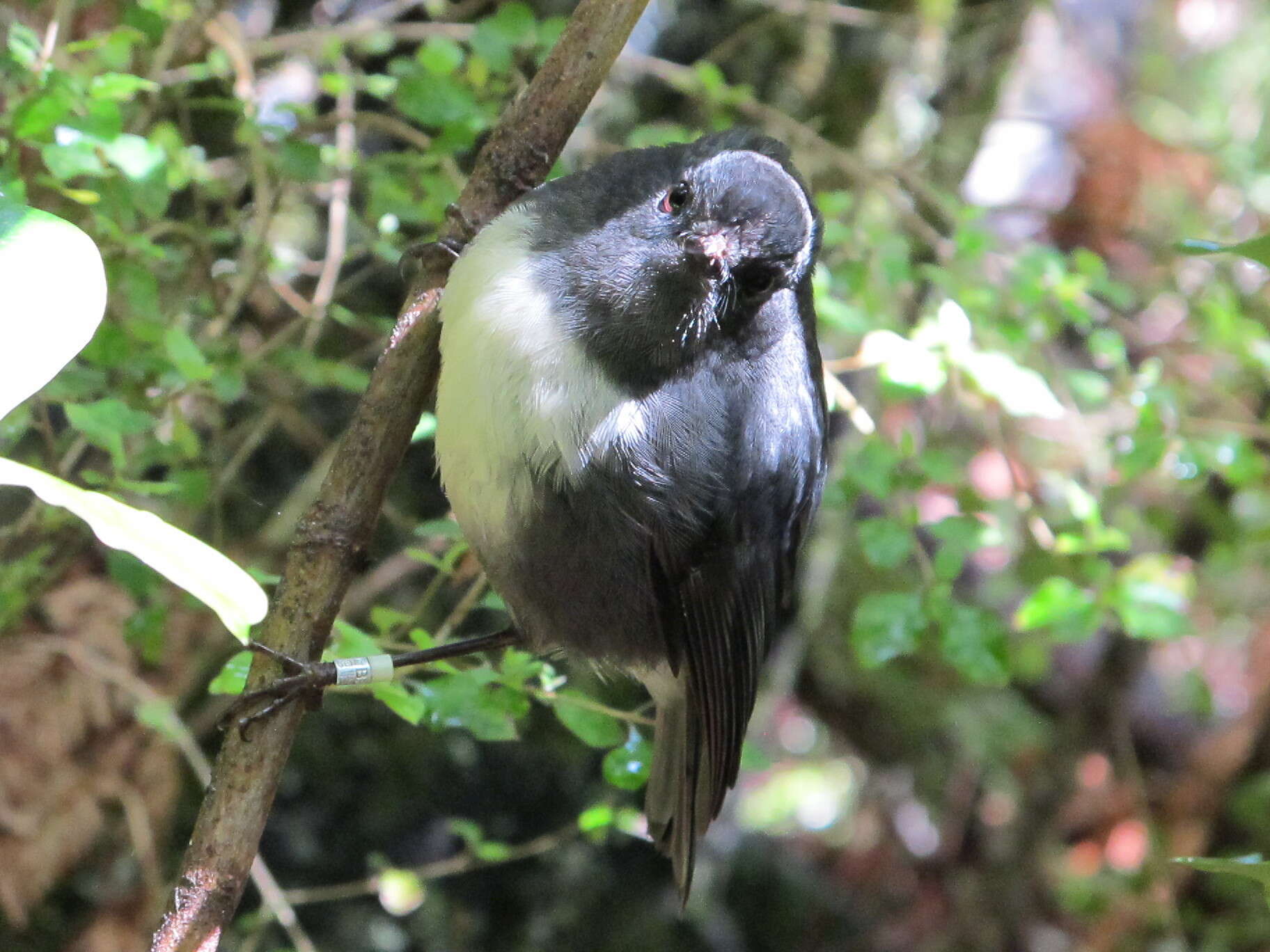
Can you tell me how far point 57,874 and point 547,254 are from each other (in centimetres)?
219

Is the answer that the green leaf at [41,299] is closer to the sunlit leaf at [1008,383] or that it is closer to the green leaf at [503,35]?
the green leaf at [503,35]

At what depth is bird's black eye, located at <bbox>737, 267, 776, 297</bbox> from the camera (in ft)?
7.19

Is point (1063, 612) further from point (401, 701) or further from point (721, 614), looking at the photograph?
point (401, 701)

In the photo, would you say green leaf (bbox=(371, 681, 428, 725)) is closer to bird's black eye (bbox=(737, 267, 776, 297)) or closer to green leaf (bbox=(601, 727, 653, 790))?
green leaf (bbox=(601, 727, 653, 790))

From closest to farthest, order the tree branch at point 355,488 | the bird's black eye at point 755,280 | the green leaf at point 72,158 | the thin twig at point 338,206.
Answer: the tree branch at point 355,488
the green leaf at point 72,158
the bird's black eye at point 755,280
the thin twig at point 338,206

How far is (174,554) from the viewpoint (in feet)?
3.52

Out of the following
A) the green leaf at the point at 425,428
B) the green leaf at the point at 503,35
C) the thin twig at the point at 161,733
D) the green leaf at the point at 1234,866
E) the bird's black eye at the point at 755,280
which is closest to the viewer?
the green leaf at the point at 1234,866

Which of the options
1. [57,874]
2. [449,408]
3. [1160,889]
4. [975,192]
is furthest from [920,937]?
[449,408]

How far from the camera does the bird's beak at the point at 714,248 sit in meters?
2.12

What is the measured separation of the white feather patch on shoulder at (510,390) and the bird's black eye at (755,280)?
280mm

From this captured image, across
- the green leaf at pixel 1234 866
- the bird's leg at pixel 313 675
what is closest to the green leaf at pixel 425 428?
the bird's leg at pixel 313 675

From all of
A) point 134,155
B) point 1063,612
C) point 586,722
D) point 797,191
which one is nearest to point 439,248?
point 134,155

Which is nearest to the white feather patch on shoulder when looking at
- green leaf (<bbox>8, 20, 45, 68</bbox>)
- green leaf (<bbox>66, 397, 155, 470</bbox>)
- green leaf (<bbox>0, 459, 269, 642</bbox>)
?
green leaf (<bbox>66, 397, 155, 470</bbox>)

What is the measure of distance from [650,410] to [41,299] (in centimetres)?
129
